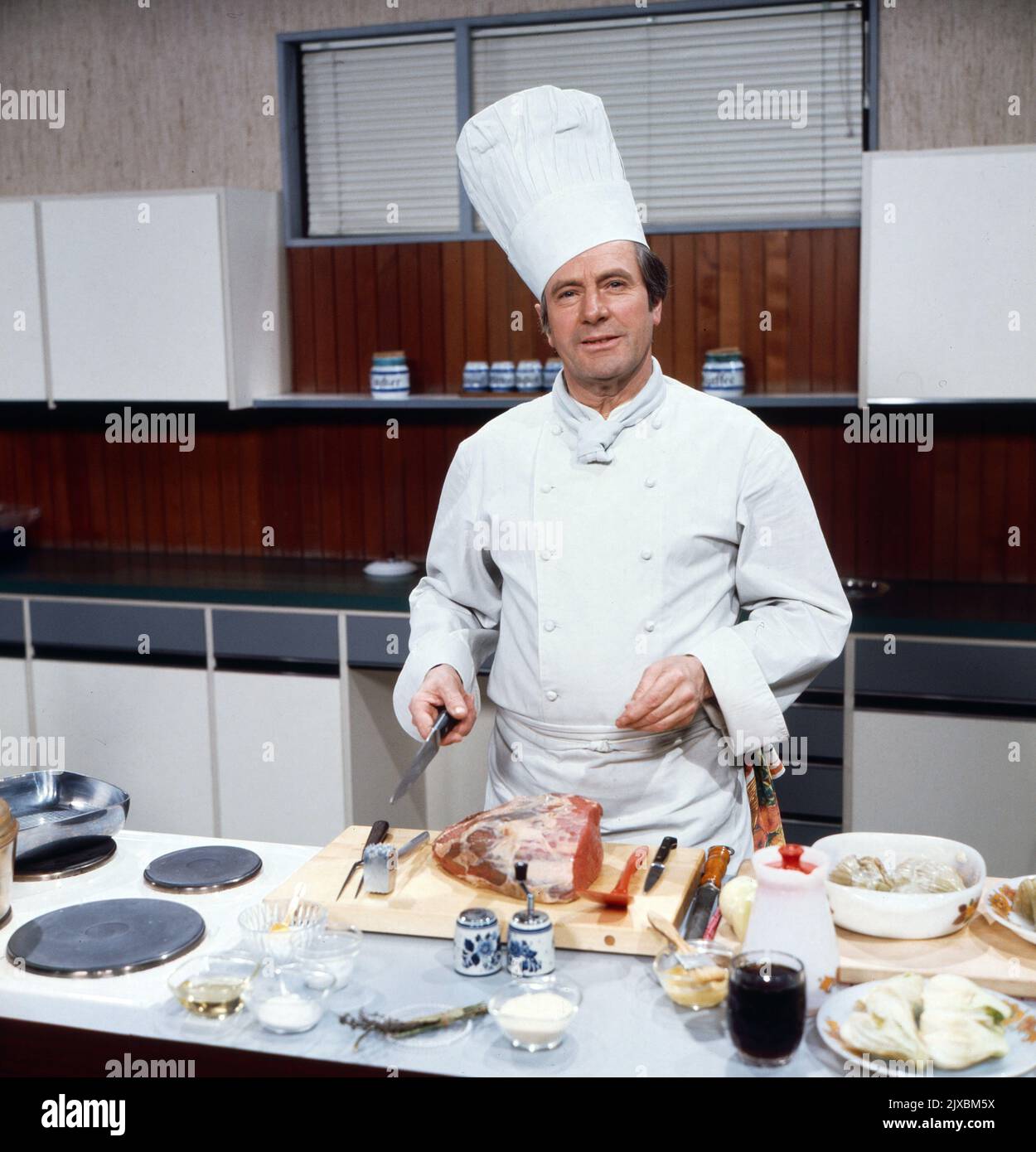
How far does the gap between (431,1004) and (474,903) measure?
23 cm

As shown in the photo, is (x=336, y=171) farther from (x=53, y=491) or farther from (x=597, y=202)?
(x=597, y=202)

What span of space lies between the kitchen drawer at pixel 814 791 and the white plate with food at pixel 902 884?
1.91 m

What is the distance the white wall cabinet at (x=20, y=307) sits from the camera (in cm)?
432

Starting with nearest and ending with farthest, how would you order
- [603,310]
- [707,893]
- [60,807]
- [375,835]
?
[707,893]
[375,835]
[603,310]
[60,807]

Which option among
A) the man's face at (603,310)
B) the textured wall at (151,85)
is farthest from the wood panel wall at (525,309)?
the man's face at (603,310)

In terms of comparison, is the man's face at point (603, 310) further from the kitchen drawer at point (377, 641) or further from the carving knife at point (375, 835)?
the kitchen drawer at point (377, 641)

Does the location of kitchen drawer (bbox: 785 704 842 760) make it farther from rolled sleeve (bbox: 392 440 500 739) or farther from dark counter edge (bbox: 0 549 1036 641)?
rolled sleeve (bbox: 392 440 500 739)

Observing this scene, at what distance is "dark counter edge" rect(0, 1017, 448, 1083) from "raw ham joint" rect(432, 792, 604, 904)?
1.10 feet

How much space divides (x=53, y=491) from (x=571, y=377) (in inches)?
132

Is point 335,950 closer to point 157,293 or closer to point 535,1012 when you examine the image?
point 535,1012

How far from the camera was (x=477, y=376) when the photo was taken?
13.7 feet

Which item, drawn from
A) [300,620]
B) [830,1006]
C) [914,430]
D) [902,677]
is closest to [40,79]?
[300,620]

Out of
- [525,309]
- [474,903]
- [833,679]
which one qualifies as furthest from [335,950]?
[525,309]

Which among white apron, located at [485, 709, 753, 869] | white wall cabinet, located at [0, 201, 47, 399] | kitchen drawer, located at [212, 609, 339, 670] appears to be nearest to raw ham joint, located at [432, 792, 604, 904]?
white apron, located at [485, 709, 753, 869]
